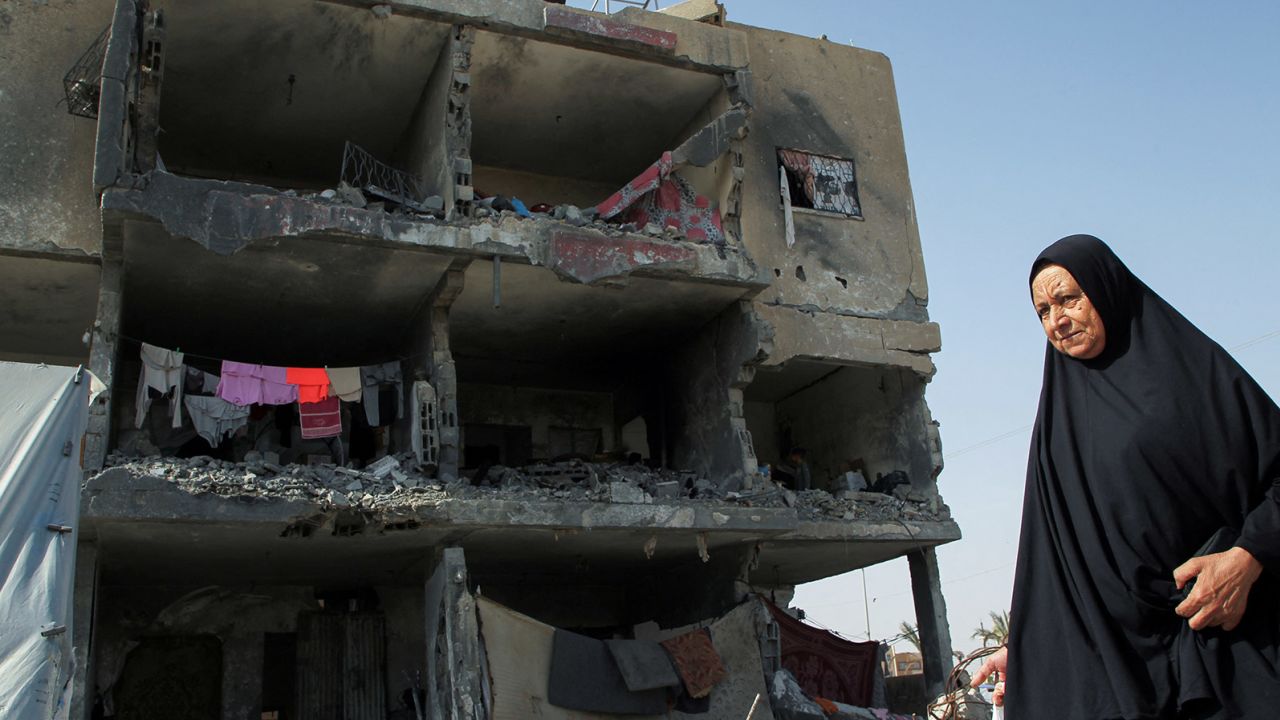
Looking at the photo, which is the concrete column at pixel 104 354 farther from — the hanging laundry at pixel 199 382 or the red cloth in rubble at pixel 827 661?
the red cloth in rubble at pixel 827 661

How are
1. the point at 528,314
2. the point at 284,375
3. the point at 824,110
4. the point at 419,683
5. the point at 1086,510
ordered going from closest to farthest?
the point at 1086,510, the point at 284,375, the point at 528,314, the point at 419,683, the point at 824,110

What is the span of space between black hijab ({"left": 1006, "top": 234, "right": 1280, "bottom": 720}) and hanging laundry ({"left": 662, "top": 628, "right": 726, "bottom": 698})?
406 inches

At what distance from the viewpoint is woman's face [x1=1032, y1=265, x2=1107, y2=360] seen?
3.40 meters

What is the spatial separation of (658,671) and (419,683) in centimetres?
438

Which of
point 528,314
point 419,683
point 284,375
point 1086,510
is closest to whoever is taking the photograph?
point 1086,510

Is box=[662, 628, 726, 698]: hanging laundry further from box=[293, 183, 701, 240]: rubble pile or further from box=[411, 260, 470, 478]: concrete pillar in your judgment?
box=[293, 183, 701, 240]: rubble pile

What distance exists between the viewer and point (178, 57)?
13664 millimetres

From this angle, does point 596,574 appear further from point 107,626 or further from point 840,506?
point 107,626

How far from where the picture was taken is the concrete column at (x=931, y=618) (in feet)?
53.4

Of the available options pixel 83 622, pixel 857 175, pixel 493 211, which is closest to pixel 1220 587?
pixel 83 622

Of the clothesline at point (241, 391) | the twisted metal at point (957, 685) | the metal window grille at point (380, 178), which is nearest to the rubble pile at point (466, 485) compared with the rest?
the clothesline at point (241, 391)

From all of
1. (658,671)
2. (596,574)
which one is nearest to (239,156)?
(596,574)

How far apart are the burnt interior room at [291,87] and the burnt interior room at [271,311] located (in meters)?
1.59

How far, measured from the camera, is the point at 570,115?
15.8m
